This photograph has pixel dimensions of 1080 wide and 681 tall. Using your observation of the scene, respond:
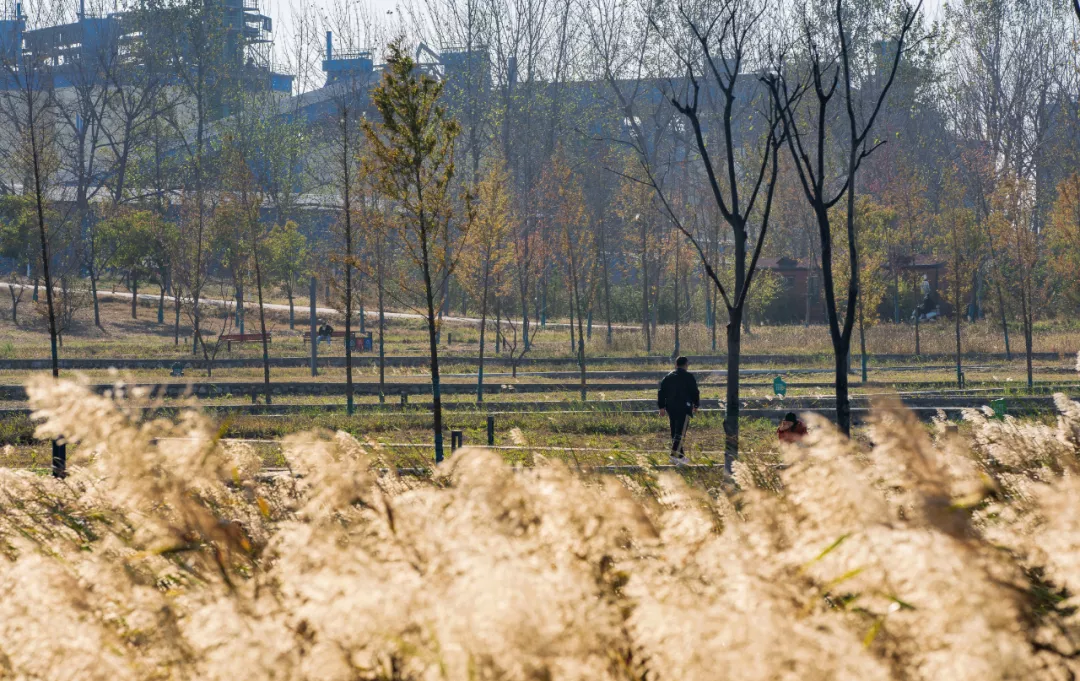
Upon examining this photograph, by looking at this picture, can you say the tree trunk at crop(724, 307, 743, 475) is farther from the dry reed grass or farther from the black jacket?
the dry reed grass

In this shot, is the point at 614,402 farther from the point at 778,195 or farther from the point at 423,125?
the point at 778,195

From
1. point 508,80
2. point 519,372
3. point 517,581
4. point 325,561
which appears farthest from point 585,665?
point 508,80

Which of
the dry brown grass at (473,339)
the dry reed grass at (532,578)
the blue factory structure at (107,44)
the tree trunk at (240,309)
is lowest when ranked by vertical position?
the dry brown grass at (473,339)

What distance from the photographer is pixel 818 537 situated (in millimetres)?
2514

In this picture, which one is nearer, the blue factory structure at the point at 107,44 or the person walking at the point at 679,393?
the person walking at the point at 679,393

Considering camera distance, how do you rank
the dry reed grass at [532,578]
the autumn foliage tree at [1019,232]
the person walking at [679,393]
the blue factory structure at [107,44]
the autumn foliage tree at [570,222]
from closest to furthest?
1. the dry reed grass at [532,578]
2. the person walking at [679,393]
3. the autumn foliage tree at [1019,232]
4. the autumn foliage tree at [570,222]
5. the blue factory structure at [107,44]

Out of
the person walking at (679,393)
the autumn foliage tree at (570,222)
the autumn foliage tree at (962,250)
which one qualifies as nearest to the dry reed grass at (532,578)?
the person walking at (679,393)

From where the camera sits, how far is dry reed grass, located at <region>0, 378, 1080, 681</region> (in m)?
1.81

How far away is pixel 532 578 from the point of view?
6.13ft

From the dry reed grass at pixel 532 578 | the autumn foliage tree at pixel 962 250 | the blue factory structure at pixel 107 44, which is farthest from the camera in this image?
the blue factory structure at pixel 107 44

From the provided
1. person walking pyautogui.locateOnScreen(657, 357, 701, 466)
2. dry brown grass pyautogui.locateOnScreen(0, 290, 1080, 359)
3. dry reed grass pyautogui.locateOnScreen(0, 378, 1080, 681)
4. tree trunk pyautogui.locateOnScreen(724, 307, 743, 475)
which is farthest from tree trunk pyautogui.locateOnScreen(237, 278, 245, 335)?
dry reed grass pyautogui.locateOnScreen(0, 378, 1080, 681)

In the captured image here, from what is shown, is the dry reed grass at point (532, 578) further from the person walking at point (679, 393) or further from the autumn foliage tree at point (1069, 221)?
the autumn foliage tree at point (1069, 221)

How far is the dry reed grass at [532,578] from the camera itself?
1.81m

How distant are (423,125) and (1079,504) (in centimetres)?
1164
